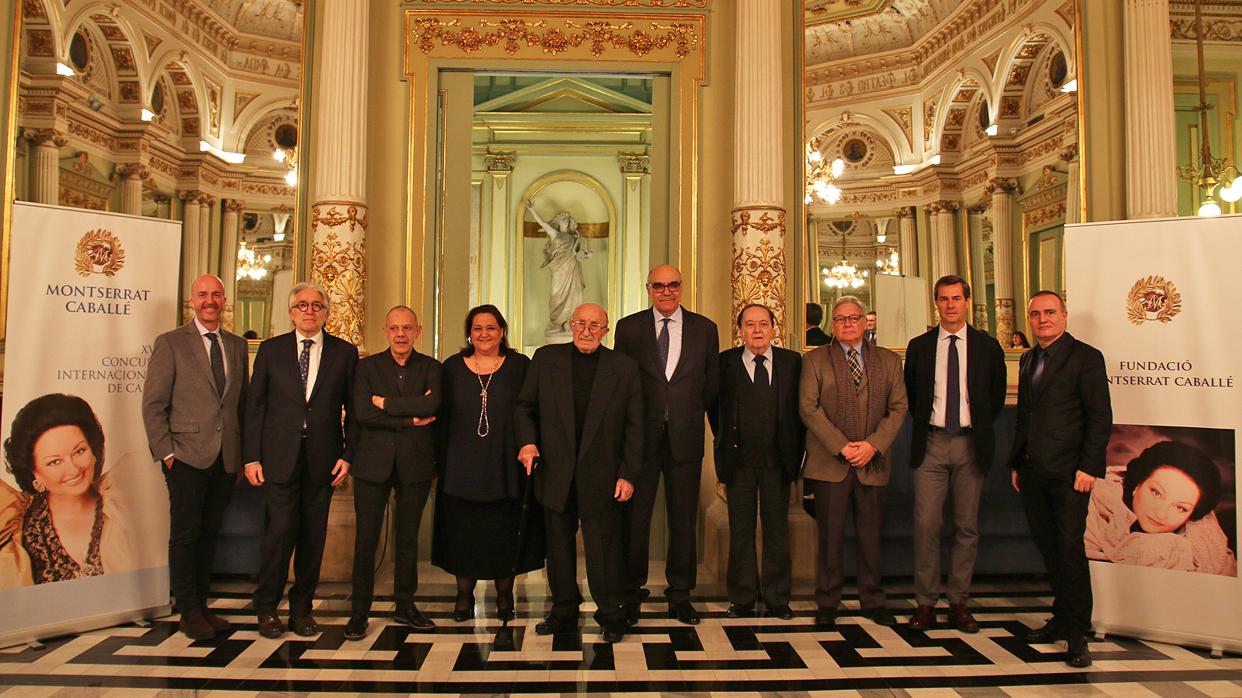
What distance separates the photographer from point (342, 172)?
5.37 meters

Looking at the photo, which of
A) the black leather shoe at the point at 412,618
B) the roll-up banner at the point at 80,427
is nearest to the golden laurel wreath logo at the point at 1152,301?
the black leather shoe at the point at 412,618

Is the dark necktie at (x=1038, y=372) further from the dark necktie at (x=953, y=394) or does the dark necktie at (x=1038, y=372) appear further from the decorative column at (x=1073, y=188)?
the decorative column at (x=1073, y=188)

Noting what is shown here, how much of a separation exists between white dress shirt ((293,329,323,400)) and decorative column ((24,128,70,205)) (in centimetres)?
246

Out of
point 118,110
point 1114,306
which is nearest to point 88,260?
point 118,110

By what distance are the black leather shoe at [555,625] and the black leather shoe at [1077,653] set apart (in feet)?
7.06

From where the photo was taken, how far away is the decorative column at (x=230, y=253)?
5473 mm

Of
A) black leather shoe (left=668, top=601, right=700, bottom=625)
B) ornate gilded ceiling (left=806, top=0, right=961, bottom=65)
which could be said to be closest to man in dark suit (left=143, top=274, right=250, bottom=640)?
black leather shoe (left=668, top=601, right=700, bottom=625)

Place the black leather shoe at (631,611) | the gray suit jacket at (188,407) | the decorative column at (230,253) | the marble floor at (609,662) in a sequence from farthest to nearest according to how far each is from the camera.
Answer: the decorative column at (230,253)
the black leather shoe at (631,611)
the gray suit jacket at (188,407)
the marble floor at (609,662)

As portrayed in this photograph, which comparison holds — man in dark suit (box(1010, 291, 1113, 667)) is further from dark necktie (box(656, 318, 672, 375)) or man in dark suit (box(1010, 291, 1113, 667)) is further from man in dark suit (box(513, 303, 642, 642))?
man in dark suit (box(513, 303, 642, 642))

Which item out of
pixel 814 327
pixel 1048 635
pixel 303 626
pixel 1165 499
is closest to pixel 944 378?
pixel 1165 499

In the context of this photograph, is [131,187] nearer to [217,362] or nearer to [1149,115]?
[217,362]

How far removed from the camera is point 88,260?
4113mm

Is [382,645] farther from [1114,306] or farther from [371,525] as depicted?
[1114,306]

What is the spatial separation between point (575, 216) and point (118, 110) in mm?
5148
